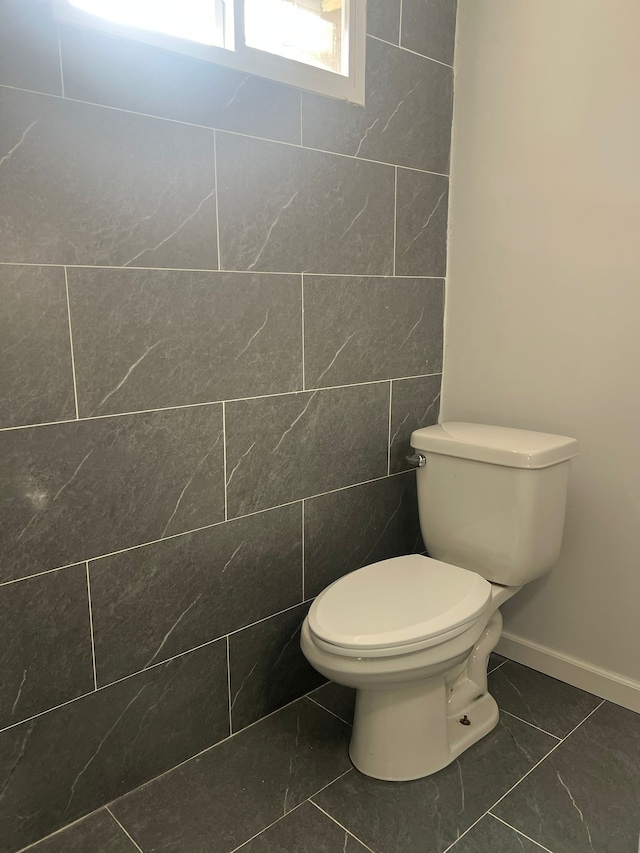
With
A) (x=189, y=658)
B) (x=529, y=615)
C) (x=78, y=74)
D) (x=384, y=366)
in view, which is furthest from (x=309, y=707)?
(x=78, y=74)

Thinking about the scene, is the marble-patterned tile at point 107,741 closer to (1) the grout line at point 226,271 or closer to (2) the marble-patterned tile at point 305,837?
(2) the marble-patterned tile at point 305,837

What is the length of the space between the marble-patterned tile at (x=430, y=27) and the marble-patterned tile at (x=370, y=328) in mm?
654

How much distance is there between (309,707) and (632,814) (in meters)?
0.83

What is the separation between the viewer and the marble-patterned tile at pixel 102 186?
4.15 feet

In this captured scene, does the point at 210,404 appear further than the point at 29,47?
Yes

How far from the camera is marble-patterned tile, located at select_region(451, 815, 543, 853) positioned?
1.44 metres

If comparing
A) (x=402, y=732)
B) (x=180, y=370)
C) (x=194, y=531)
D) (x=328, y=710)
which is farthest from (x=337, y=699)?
(x=180, y=370)

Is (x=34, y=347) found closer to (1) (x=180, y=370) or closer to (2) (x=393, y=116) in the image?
(1) (x=180, y=370)

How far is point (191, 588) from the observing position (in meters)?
1.64

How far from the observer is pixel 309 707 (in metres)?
1.92

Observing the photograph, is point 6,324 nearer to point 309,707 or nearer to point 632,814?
point 309,707

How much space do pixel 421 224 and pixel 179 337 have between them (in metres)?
0.93

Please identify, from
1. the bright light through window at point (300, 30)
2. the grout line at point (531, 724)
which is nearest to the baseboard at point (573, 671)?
the grout line at point (531, 724)

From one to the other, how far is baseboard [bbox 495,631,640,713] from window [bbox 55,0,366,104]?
5.56 feet
